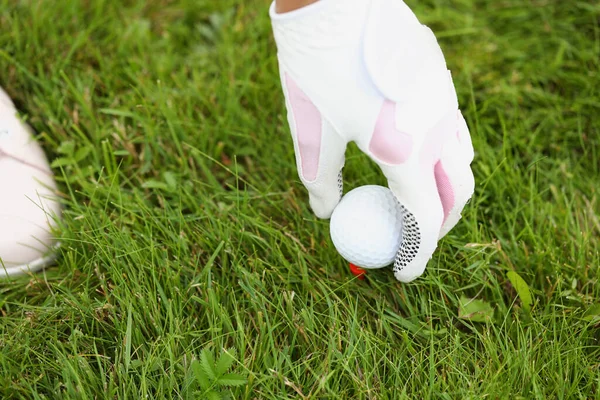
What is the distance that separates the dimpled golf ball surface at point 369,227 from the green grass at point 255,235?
17cm

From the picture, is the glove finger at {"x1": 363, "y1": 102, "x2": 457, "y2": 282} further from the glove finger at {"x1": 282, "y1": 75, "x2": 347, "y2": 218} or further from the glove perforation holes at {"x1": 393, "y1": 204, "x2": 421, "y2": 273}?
the glove finger at {"x1": 282, "y1": 75, "x2": 347, "y2": 218}

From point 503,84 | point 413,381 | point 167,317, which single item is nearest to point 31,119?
point 167,317

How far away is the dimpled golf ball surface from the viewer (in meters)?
1.64

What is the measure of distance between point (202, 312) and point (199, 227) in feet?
0.92

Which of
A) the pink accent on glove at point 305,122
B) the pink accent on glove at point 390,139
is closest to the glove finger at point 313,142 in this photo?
the pink accent on glove at point 305,122

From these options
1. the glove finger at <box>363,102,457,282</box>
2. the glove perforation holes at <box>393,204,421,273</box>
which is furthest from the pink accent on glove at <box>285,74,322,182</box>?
the glove perforation holes at <box>393,204,421,273</box>

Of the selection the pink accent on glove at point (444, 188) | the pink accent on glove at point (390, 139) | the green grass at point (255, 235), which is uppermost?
the pink accent on glove at point (390, 139)

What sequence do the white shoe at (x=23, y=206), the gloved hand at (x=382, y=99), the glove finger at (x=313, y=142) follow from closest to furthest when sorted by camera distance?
the gloved hand at (x=382, y=99) < the glove finger at (x=313, y=142) < the white shoe at (x=23, y=206)

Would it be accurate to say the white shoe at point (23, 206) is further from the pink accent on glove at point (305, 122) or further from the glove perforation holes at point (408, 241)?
the glove perforation holes at point (408, 241)

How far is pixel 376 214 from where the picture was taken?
1.65 meters

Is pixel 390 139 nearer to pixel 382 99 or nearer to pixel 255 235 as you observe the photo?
pixel 382 99

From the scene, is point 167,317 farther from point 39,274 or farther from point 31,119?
point 31,119

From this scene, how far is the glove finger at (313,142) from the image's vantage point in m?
1.48

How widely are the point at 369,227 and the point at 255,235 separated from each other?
0.42m
